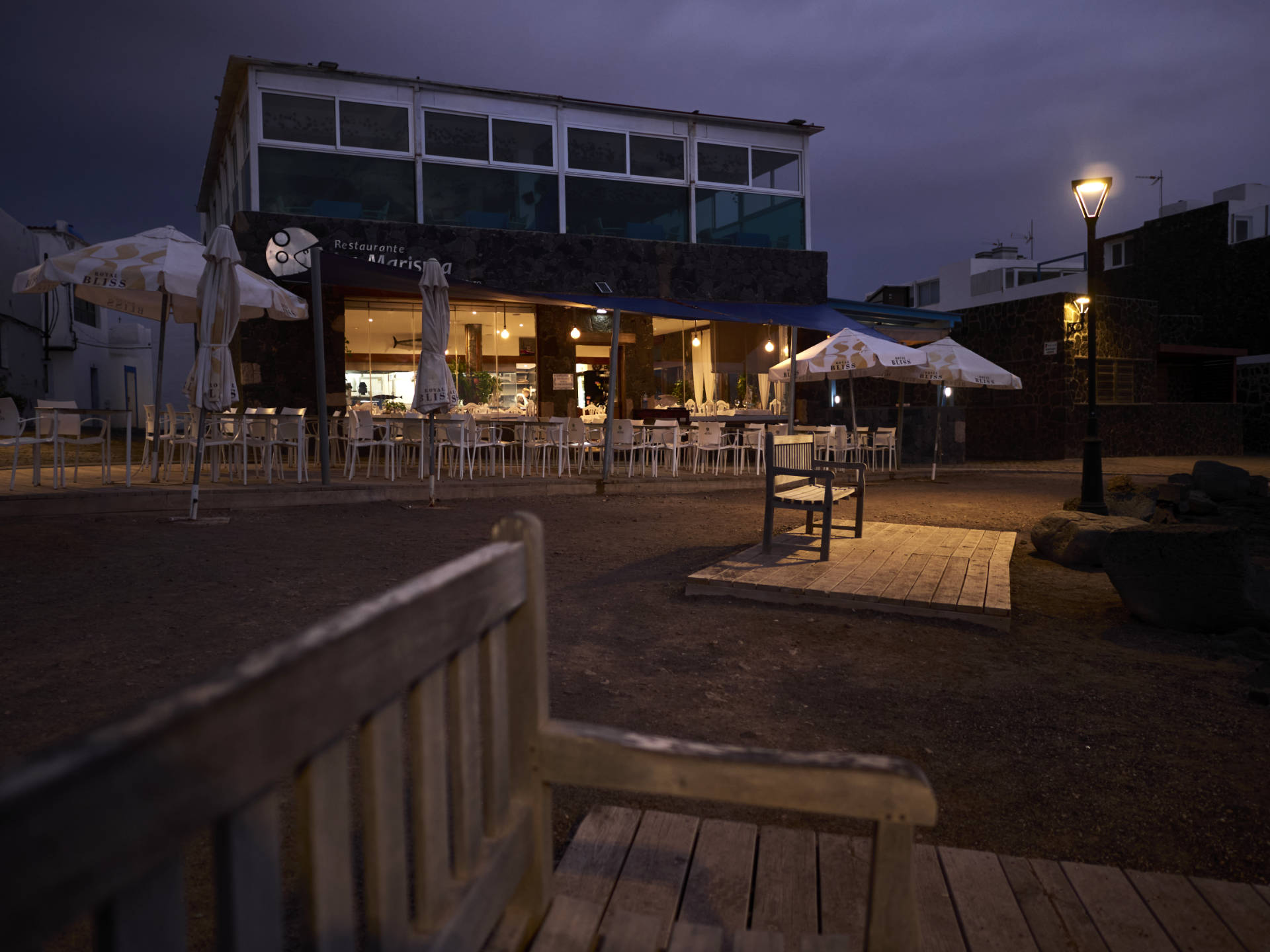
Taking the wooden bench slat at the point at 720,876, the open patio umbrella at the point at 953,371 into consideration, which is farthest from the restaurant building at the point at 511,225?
the wooden bench slat at the point at 720,876

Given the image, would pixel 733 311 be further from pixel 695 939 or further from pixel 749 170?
pixel 695 939

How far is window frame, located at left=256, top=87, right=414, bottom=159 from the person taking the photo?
1355 centimetres

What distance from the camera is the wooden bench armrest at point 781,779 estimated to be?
1130 millimetres

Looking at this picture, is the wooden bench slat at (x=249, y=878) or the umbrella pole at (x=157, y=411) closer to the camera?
the wooden bench slat at (x=249, y=878)

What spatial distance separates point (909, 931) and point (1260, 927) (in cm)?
107

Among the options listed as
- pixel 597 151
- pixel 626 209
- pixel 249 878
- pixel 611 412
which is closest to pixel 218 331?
pixel 611 412

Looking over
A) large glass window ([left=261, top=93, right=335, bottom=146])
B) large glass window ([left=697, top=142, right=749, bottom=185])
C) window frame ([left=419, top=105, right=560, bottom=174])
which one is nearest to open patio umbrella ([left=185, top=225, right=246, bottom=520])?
large glass window ([left=261, top=93, right=335, bottom=146])

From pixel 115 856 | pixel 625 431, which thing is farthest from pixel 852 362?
pixel 115 856

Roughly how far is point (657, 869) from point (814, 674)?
6.45 ft

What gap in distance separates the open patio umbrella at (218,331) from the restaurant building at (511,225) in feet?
14.2

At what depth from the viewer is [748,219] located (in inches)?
676

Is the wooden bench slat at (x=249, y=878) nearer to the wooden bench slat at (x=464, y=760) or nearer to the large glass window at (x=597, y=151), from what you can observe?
the wooden bench slat at (x=464, y=760)

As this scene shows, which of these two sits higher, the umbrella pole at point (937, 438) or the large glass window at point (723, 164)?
the large glass window at point (723, 164)

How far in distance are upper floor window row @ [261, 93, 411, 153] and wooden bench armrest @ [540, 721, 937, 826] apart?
49.3ft
